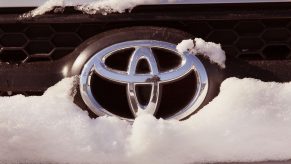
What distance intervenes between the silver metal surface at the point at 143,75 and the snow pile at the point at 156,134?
0.11 ft

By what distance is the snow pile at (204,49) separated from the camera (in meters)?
1.39

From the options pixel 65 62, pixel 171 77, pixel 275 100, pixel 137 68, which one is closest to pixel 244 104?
pixel 275 100

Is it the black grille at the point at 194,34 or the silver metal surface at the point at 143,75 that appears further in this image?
the black grille at the point at 194,34

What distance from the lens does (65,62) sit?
146cm

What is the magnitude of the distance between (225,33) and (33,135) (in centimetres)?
68

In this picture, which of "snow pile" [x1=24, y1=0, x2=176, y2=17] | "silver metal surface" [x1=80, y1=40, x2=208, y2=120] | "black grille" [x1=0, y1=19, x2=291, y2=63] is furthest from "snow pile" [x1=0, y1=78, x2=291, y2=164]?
"snow pile" [x1=24, y1=0, x2=176, y2=17]

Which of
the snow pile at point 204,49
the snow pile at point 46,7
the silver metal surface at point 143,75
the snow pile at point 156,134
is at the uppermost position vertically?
the snow pile at point 46,7

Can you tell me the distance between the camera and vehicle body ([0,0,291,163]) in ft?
4.72

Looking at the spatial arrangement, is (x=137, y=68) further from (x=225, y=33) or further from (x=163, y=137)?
(x=225, y=33)

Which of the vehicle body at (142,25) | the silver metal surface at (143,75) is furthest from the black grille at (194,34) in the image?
the silver metal surface at (143,75)

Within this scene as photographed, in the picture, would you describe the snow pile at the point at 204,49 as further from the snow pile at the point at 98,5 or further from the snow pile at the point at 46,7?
the snow pile at the point at 46,7

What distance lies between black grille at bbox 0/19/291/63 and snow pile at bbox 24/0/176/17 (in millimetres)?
69

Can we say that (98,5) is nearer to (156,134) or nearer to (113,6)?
(113,6)

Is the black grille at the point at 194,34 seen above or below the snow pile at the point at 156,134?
above
